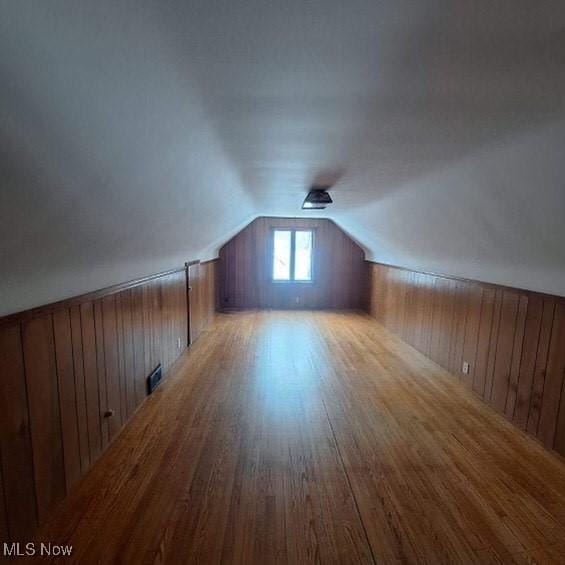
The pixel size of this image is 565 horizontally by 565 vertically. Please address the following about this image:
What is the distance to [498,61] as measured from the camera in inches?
40.1

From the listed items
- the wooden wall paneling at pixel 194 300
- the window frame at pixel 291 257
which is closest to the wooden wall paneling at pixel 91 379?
the wooden wall paneling at pixel 194 300

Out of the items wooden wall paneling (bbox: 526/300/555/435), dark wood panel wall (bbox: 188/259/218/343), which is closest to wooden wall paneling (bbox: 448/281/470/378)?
wooden wall paneling (bbox: 526/300/555/435)

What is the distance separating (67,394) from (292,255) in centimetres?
561

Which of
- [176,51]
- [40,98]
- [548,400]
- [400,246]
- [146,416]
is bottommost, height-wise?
[146,416]

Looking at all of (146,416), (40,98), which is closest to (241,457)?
(146,416)

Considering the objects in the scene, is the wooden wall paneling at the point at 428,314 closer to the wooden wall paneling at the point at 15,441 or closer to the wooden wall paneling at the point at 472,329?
the wooden wall paneling at the point at 472,329

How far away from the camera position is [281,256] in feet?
23.4

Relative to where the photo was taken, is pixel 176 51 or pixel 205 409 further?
pixel 205 409

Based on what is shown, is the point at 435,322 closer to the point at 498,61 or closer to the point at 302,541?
the point at 302,541

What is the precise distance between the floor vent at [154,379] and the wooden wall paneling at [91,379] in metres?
0.89

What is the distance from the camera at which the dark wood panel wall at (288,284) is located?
6.98m

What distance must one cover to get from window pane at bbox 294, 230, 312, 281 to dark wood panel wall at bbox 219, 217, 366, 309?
0.13 metres

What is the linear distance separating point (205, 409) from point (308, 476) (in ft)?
3.73

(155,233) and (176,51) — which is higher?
(176,51)
